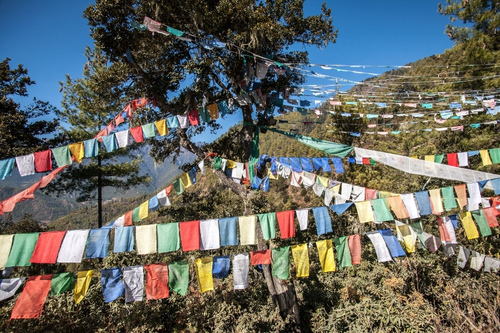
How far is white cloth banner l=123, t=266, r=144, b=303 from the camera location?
601 cm

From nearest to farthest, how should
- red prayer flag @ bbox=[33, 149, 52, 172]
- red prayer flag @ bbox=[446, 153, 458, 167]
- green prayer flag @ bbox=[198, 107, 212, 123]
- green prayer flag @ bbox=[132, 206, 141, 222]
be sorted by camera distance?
red prayer flag @ bbox=[33, 149, 52, 172] < green prayer flag @ bbox=[132, 206, 141, 222] < green prayer flag @ bbox=[198, 107, 212, 123] < red prayer flag @ bbox=[446, 153, 458, 167]

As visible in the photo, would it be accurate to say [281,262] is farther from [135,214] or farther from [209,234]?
[135,214]

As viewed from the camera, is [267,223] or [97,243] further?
[267,223]

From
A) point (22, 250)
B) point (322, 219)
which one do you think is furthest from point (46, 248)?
point (322, 219)

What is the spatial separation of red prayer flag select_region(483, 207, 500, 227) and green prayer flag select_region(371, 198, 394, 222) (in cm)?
313

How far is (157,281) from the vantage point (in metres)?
6.14

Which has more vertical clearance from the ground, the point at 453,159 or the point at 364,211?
the point at 453,159

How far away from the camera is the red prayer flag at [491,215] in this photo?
23.8 ft

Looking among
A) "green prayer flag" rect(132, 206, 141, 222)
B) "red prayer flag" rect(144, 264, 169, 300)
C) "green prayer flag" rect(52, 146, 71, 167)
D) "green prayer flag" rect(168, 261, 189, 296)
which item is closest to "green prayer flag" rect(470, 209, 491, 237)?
"green prayer flag" rect(168, 261, 189, 296)

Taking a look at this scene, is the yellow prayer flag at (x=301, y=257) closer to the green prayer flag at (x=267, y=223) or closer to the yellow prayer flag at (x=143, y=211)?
the green prayer flag at (x=267, y=223)

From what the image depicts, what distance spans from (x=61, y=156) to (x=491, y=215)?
1179 cm

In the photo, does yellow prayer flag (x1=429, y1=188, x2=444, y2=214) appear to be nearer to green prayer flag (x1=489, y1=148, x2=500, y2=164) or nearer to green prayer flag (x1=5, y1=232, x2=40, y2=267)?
green prayer flag (x1=489, y1=148, x2=500, y2=164)

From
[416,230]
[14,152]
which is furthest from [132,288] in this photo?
[14,152]

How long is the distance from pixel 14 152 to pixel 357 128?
18.1 m
